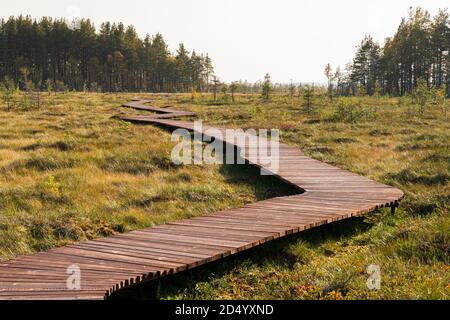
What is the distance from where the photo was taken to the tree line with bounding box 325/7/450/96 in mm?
54872

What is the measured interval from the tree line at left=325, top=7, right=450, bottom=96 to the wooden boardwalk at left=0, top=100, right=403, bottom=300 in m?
43.1

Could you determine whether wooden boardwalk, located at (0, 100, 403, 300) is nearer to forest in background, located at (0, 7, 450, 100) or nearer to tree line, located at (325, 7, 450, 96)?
tree line, located at (325, 7, 450, 96)

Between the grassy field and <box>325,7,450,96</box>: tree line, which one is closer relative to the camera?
the grassy field

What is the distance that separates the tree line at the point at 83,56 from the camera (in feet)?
221

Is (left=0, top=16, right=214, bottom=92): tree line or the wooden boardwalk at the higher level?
(left=0, top=16, right=214, bottom=92): tree line

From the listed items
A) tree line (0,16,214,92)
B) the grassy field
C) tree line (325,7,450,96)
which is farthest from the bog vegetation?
tree line (0,16,214,92)

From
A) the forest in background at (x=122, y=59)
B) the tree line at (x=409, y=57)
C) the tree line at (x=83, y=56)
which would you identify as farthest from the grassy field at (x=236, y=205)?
the tree line at (x=83, y=56)

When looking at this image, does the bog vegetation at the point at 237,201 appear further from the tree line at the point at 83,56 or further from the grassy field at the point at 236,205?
the tree line at the point at 83,56

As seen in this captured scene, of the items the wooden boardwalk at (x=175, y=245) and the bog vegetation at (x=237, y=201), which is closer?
the wooden boardwalk at (x=175, y=245)

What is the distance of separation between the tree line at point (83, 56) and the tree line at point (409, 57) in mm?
27032

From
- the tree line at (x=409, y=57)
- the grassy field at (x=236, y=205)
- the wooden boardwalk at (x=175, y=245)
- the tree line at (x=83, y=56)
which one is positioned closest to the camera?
the wooden boardwalk at (x=175, y=245)

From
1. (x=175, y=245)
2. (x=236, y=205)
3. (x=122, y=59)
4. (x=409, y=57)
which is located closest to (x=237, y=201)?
(x=236, y=205)

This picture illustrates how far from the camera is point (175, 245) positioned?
17.5 feet

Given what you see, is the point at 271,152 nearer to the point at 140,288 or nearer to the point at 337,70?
the point at 140,288
